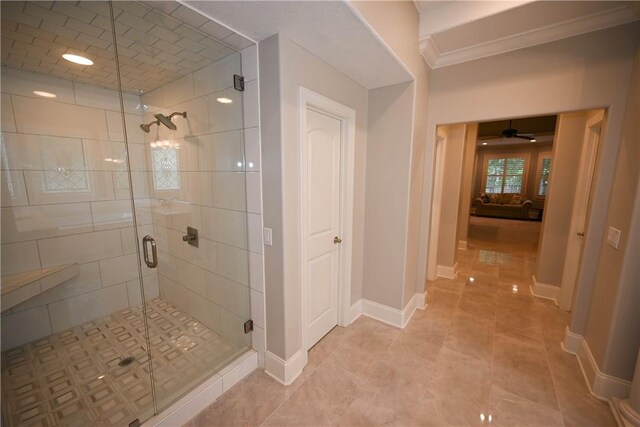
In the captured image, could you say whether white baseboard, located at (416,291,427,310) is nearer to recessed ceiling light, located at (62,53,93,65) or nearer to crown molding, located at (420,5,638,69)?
crown molding, located at (420,5,638,69)

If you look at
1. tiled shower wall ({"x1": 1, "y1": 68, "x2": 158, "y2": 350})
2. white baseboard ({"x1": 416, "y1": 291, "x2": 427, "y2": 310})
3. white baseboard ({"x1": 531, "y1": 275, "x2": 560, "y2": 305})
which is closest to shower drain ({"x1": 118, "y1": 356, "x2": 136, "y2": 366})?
tiled shower wall ({"x1": 1, "y1": 68, "x2": 158, "y2": 350})

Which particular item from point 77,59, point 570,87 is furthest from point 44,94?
point 570,87

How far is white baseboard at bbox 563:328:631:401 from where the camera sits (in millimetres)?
1632

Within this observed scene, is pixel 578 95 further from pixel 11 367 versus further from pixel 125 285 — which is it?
pixel 11 367

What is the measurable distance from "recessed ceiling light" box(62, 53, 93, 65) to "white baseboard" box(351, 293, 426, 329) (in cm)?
298

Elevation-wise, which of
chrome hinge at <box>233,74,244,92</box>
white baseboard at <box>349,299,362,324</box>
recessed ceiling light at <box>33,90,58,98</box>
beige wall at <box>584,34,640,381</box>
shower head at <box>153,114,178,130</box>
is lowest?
white baseboard at <box>349,299,362,324</box>

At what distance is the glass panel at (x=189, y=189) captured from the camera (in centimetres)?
169

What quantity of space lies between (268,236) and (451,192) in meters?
2.96

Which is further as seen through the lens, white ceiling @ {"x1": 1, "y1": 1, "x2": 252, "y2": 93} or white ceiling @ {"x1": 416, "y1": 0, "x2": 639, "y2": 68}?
white ceiling @ {"x1": 416, "y1": 0, "x2": 639, "y2": 68}

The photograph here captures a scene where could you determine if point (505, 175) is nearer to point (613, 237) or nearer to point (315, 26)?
point (613, 237)

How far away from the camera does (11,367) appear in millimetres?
1549

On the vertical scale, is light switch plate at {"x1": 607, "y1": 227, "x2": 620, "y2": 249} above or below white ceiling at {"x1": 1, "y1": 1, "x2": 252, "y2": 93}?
below

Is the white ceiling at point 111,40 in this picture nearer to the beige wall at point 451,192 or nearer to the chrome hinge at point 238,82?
the chrome hinge at point 238,82

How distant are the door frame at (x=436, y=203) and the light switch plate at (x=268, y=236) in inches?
86.1
